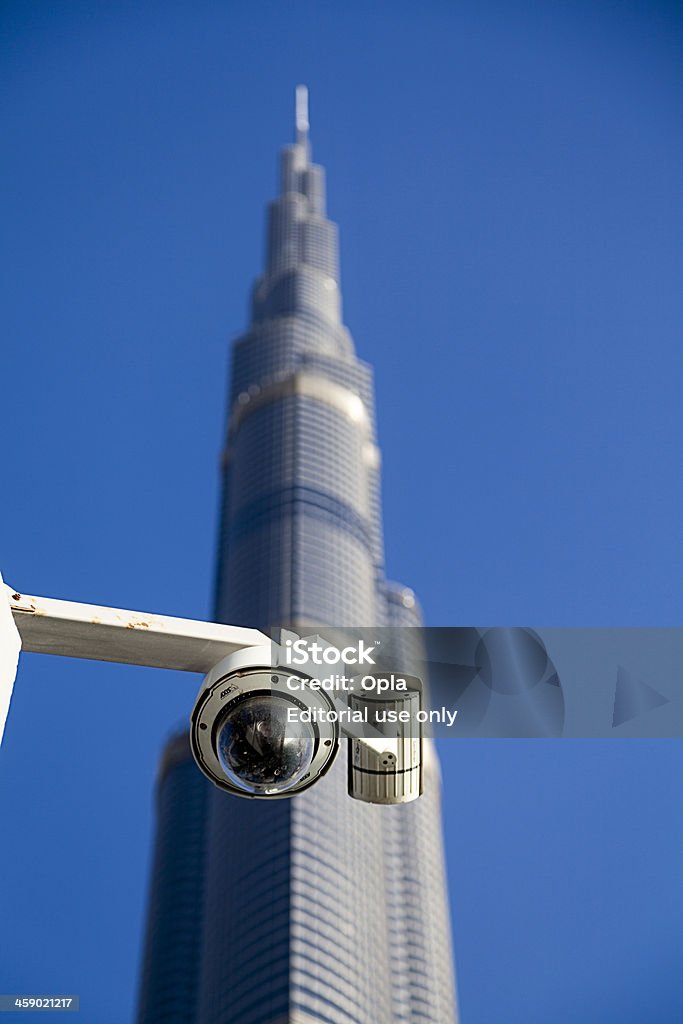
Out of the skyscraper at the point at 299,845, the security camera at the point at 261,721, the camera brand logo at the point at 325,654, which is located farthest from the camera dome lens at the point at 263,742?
the skyscraper at the point at 299,845

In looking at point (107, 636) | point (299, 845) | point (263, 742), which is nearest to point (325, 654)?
point (263, 742)

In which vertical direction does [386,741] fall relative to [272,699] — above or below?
below

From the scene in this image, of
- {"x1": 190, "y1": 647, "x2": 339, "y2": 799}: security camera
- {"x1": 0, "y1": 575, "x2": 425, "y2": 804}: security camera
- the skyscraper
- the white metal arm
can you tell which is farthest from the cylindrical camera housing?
the skyscraper

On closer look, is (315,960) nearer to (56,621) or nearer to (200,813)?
(200,813)

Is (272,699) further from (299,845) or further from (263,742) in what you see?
(299,845)

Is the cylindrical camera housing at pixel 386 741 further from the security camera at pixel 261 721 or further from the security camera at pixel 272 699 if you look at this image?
the security camera at pixel 261 721
